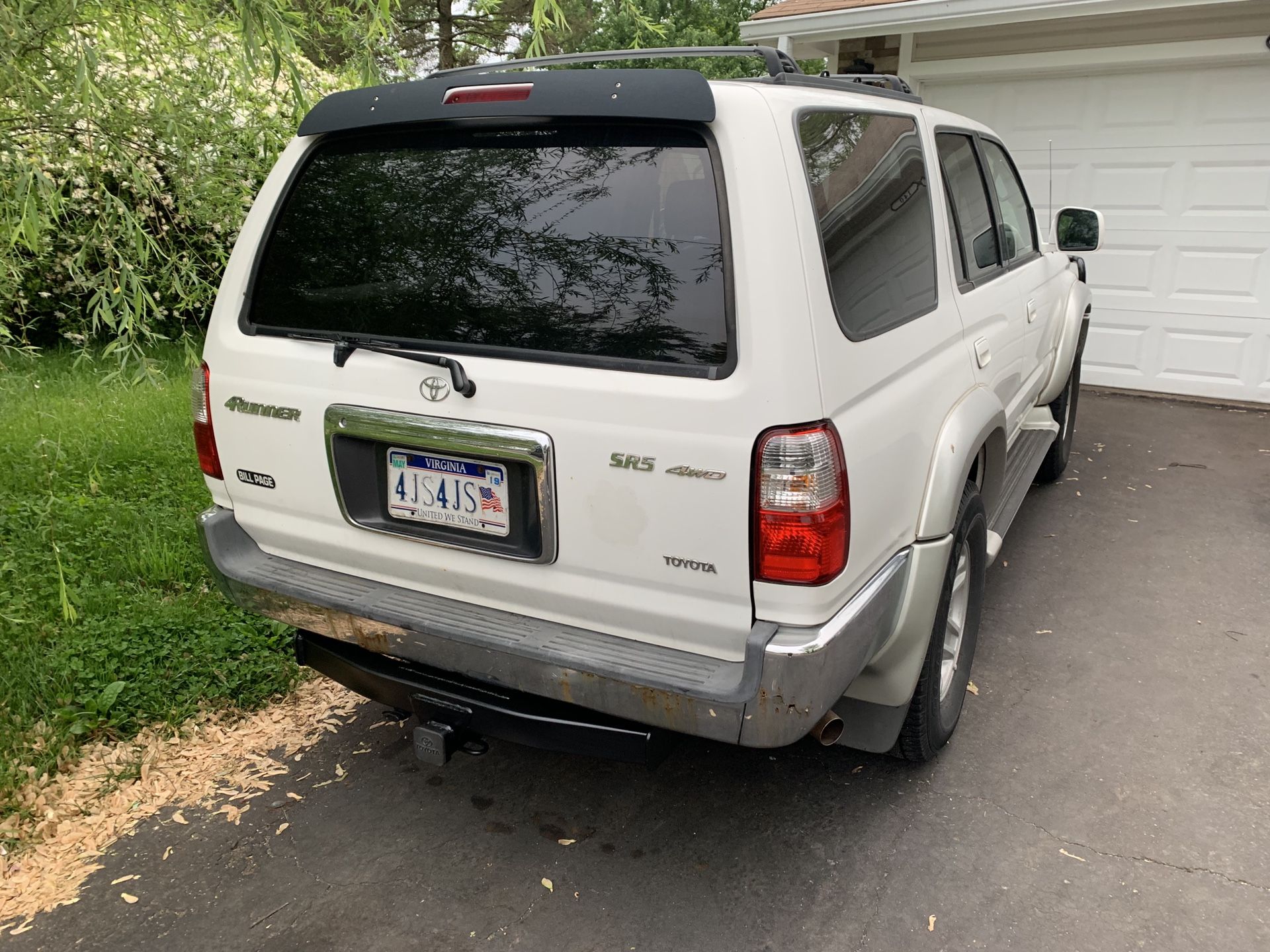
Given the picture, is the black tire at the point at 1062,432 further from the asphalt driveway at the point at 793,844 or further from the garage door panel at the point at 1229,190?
the garage door panel at the point at 1229,190

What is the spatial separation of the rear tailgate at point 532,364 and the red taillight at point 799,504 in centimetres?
4

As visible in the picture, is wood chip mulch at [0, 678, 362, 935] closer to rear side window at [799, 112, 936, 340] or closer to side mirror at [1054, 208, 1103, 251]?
rear side window at [799, 112, 936, 340]

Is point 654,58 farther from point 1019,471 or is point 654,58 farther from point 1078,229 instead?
point 1078,229

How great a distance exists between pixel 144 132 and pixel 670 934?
134 inches

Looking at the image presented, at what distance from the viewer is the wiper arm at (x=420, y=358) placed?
7.30 ft

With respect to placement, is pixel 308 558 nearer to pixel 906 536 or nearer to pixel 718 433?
pixel 718 433

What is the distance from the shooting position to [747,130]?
207cm

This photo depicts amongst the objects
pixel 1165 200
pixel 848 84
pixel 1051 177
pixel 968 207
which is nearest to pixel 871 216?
pixel 848 84

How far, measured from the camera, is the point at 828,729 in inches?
95.2

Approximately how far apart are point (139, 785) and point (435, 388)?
1755 millimetres

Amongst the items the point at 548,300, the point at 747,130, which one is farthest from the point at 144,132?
the point at 747,130

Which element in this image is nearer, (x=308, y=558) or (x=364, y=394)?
(x=364, y=394)

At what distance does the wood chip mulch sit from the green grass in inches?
3.1

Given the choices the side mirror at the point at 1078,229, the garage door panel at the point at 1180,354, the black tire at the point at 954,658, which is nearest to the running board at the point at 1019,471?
the black tire at the point at 954,658
